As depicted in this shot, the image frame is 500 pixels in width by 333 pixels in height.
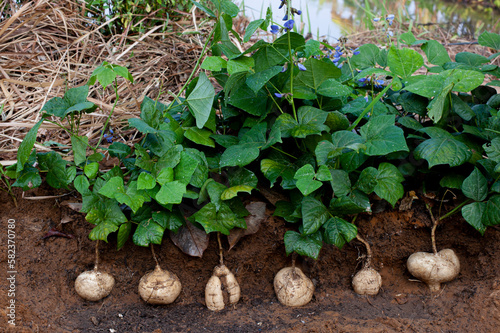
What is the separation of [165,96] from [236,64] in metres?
1.01

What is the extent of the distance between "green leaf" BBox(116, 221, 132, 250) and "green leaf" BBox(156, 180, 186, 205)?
256 mm

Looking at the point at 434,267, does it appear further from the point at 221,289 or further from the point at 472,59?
the point at 472,59

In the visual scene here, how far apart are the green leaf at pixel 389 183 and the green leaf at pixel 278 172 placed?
0.33 meters

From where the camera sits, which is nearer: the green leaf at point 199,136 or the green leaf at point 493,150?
the green leaf at point 493,150

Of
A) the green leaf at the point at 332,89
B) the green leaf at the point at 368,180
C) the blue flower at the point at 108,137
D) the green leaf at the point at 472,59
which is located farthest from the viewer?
the blue flower at the point at 108,137

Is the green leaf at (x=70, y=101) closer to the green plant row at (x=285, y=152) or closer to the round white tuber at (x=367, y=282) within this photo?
the green plant row at (x=285, y=152)

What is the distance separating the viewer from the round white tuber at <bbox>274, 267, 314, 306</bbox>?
61.2 inches

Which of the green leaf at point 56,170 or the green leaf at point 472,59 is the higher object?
the green leaf at point 472,59

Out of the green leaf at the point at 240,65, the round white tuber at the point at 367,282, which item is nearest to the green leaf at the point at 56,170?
the green leaf at the point at 240,65

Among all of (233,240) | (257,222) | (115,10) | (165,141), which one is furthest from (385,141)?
(115,10)

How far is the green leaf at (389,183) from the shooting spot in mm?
1455

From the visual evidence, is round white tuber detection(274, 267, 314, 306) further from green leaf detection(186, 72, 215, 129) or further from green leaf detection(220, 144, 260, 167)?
green leaf detection(186, 72, 215, 129)

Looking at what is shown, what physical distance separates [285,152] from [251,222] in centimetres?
33

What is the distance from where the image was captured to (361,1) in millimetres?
7059
